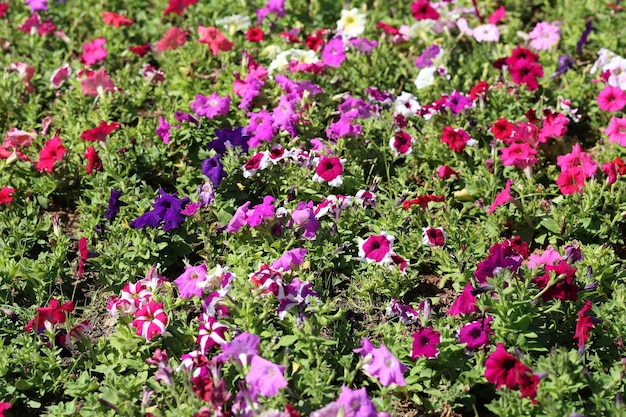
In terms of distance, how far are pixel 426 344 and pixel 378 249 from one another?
67 cm

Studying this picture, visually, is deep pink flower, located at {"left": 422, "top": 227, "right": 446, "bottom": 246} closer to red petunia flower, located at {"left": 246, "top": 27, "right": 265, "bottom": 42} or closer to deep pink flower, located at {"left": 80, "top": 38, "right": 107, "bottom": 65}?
red petunia flower, located at {"left": 246, "top": 27, "right": 265, "bottom": 42}

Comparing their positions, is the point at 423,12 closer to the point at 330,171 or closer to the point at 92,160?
the point at 330,171

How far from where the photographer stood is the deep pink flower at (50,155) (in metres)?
4.74

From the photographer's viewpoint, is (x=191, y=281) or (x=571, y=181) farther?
(x=571, y=181)

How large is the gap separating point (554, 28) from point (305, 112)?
2064 mm

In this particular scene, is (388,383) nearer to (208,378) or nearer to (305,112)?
(208,378)

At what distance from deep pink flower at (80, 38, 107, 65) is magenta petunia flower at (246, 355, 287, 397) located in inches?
128

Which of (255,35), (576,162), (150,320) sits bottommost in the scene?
(150,320)

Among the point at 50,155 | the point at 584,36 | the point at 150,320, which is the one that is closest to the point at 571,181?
the point at 584,36

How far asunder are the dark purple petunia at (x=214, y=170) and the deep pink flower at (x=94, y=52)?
1692 mm

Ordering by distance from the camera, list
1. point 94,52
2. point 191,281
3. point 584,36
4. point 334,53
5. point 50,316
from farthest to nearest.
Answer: point 94,52, point 584,36, point 334,53, point 191,281, point 50,316

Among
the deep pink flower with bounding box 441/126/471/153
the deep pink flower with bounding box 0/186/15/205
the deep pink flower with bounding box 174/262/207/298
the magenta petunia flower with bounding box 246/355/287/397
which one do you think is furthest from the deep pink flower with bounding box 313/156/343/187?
the deep pink flower with bounding box 0/186/15/205

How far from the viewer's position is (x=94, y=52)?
19.3 ft

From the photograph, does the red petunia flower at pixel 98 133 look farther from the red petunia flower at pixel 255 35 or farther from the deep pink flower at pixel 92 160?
the red petunia flower at pixel 255 35
